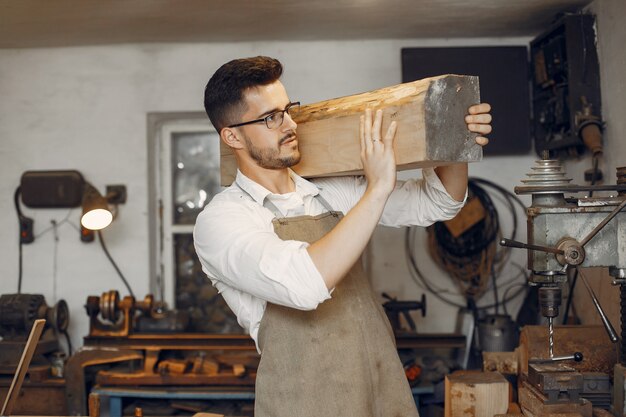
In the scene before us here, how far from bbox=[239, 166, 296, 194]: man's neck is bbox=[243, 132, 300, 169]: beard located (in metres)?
0.03

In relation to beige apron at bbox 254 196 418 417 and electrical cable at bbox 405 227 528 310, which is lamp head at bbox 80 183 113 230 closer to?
electrical cable at bbox 405 227 528 310

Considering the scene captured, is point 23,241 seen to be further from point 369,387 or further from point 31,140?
point 369,387

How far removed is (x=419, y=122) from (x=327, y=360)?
71 centimetres

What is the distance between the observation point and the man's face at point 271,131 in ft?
7.18

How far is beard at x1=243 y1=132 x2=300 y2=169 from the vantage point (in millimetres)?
2207

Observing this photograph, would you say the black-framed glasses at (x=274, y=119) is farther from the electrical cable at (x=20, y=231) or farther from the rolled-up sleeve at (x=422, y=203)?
the electrical cable at (x=20, y=231)

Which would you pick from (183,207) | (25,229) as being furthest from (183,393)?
(25,229)

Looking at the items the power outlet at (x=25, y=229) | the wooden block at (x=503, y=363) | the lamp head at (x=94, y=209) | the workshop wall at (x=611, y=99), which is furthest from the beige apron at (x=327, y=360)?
the power outlet at (x=25, y=229)

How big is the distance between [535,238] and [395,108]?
575mm

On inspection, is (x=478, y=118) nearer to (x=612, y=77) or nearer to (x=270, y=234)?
(x=270, y=234)

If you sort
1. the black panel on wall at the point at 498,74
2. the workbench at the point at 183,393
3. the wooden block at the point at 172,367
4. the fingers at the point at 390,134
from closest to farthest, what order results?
the fingers at the point at 390,134, the workbench at the point at 183,393, the wooden block at the point at 172,367, the black panel on wall at the point at 498,74

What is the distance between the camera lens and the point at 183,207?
4930 mm

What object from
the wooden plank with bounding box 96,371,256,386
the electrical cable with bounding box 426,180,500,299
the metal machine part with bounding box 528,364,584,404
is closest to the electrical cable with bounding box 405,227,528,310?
the electrical cable with bounding box 426,180,500,299

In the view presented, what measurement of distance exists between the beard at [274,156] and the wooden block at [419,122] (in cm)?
12
